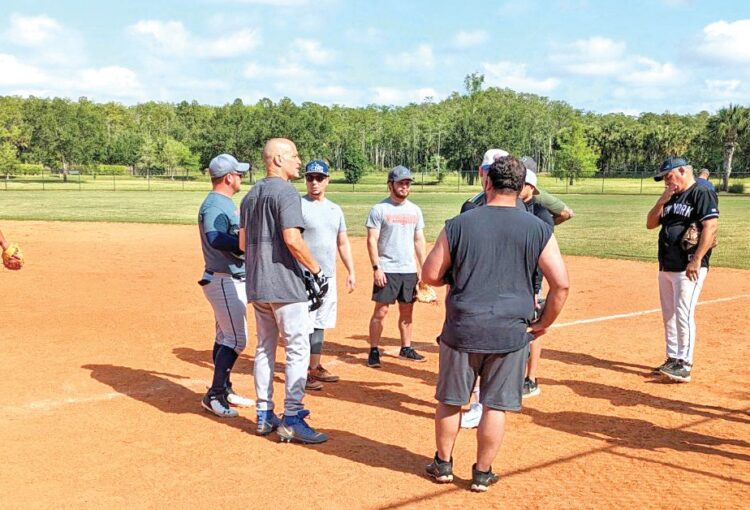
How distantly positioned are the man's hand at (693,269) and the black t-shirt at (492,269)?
11.6 ft

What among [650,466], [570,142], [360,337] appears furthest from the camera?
[570,142]

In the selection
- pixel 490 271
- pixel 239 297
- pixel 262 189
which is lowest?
pixel 239 297

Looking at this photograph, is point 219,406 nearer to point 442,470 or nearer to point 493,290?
point 442,470

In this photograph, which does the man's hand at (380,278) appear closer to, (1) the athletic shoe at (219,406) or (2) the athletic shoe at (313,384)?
(2) the athletic shoe at (313,384)

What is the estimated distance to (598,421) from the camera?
20.2 feet

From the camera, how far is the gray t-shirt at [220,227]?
6105 mm

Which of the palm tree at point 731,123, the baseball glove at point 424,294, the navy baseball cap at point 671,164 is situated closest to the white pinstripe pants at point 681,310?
the navy baseball cap at point 671,164

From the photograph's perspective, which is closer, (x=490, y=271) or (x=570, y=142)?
(x=490, y=271)

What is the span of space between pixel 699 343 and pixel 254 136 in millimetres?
82706

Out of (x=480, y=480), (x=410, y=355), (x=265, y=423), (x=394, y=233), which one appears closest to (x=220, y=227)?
(x=265, y=423)

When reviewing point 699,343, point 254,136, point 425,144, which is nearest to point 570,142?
point 425,144

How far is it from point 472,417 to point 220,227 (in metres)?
2.65

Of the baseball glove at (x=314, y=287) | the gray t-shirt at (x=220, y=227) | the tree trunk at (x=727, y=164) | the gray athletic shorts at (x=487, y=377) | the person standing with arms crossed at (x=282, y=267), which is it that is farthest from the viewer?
the tree trunk at (x=727, y=164)

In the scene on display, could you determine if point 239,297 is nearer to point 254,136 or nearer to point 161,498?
point 161,498
